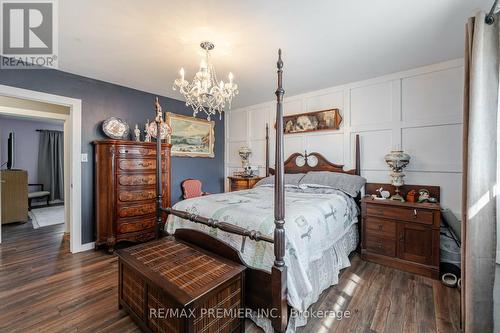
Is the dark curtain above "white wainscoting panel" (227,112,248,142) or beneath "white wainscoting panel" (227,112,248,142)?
beneath

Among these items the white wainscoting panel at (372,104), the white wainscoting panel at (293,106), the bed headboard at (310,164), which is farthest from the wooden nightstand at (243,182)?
the white wainscoting panel at (372,104)

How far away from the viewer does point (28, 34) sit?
2.17 m

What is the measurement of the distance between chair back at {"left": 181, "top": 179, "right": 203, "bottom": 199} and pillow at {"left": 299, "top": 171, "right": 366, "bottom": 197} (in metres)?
2.18

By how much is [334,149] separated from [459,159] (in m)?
1.54

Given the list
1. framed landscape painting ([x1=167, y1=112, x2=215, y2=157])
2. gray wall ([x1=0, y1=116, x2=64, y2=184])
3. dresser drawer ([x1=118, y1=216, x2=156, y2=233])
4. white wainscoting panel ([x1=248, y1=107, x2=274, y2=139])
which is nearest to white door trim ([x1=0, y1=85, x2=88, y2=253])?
dresser drawer ([x1=118, y1=216, x2=156, y2=233])

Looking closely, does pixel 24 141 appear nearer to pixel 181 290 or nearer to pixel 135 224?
pixel 135 224

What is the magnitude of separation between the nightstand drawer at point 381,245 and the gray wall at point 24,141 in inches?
330

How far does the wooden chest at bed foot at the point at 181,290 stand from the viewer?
126cm

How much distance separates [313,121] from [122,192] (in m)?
3.24

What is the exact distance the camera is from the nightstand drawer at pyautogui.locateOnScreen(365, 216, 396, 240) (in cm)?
265

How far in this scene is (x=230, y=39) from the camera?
2.25 metres

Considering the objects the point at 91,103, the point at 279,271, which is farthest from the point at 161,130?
the point at 279,271

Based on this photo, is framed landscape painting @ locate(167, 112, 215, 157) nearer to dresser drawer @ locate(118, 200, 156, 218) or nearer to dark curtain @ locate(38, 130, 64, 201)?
dresser drawer @ locate(118, 200, 156, 218)

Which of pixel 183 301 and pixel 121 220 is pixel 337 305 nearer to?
pixel 183 301
